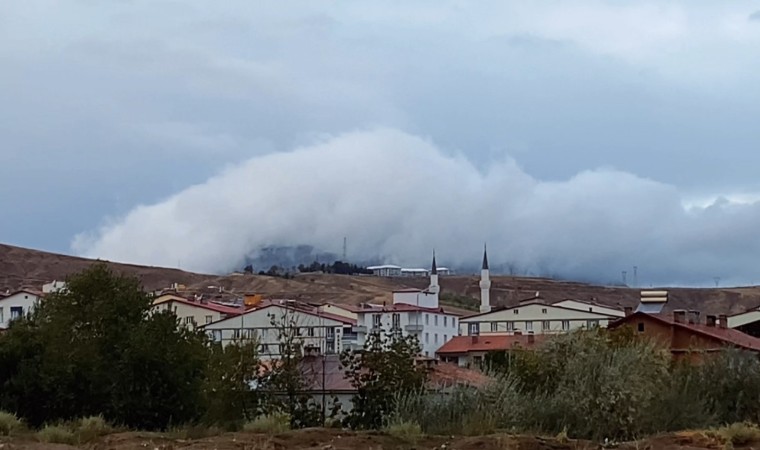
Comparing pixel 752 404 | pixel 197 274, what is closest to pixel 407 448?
pixel 752 404

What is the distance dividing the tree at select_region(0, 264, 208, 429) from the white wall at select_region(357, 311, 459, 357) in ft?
191

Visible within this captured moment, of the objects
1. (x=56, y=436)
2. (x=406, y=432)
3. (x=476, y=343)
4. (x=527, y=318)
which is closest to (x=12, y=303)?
(x=476, y=343)

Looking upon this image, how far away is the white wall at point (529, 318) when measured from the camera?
9606 centimetres

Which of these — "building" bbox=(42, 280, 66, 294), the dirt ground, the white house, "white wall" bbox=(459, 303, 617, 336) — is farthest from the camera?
"white wall" bbox=(459, 303, 617, 336)

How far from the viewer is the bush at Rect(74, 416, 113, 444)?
2084 cm

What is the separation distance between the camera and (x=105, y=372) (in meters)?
28.1

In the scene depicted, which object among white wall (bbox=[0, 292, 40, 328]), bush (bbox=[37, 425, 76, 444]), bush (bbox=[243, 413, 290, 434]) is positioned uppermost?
white wall (bbox=[0, 292, 40, 328])

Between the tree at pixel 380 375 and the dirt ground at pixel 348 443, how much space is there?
Answer: 10042mm

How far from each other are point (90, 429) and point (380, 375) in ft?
41.0


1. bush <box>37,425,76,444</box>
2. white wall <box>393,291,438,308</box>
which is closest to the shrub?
bush <box>37,425,76,444</box>

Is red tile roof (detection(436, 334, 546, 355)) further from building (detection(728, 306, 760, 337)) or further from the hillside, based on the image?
the hillside

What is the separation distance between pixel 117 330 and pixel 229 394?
241 inches

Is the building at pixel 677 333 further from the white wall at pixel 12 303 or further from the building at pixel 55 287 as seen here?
the white wall at pixel 12 303

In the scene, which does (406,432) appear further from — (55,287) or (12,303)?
(12,303)
